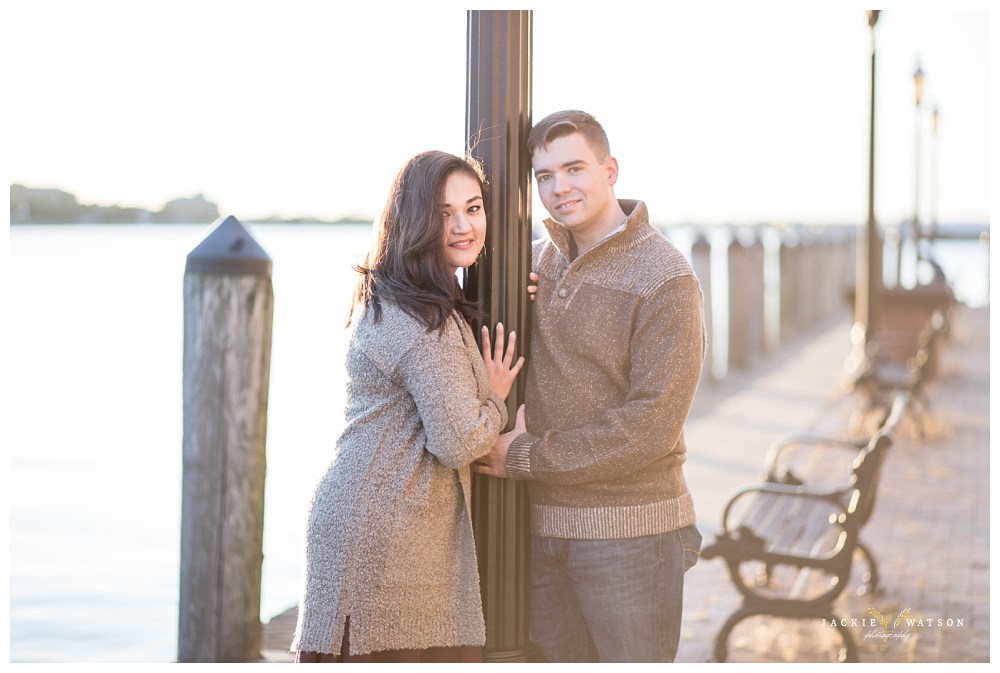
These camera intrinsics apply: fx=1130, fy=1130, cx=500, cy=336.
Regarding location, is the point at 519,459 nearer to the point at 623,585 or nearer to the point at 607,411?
the point at 607,411

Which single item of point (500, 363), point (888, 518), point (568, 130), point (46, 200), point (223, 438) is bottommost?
point (888, 518)

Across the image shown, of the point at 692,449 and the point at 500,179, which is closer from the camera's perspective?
the point at 500,179

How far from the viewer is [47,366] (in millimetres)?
13500

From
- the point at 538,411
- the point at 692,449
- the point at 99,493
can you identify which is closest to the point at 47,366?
the point at 99,493

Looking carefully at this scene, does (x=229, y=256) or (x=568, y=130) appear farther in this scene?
(x=229, y=256)

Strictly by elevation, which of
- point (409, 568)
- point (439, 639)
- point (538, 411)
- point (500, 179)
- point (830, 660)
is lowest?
point (830, 660)

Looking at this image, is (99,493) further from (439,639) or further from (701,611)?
(439,639)

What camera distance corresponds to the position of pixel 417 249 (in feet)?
9.02

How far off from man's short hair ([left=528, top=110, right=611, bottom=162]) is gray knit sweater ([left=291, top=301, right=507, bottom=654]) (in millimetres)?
543

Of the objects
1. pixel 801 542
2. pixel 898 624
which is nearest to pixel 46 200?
pixel 801 542

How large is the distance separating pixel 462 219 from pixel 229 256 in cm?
167

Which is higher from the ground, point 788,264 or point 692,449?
point 788,264

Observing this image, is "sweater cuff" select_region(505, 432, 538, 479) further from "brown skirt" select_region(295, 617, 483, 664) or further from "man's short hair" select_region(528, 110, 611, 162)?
"man's short hair" select_region(528, 110, 611, 162)

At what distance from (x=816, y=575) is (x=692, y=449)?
324cm
